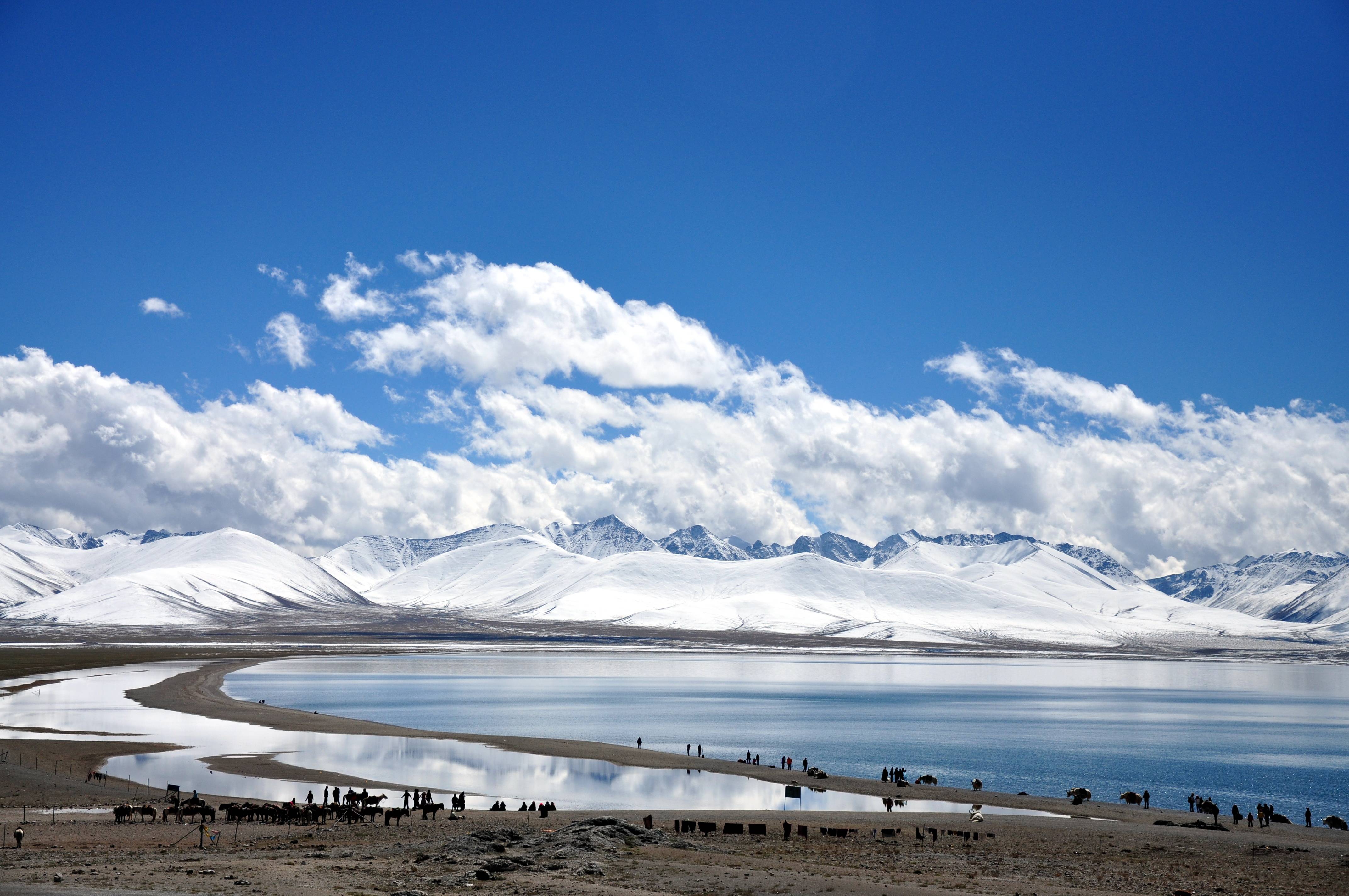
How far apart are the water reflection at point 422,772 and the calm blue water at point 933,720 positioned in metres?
10.6

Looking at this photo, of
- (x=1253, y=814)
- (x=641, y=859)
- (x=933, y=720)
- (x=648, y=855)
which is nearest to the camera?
(x=641, y=859)

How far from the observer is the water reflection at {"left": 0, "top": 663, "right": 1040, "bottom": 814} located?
175 ft

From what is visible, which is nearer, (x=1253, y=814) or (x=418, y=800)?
(x=418, y=800)

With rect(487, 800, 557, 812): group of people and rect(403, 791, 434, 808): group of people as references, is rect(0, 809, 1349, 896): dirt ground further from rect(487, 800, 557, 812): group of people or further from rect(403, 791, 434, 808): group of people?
rect(403, 791, 434, 808): group of people

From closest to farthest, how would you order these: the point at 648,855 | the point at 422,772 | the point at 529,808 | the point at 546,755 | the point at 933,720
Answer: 1. the point at 648,855
2. the point at 529,808
3. the point at 422,772
4. the point at 546,755
5. the point at 933,720

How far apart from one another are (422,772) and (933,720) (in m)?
58.2

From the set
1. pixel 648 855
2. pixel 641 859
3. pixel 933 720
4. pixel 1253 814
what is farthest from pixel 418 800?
pixel 933 720

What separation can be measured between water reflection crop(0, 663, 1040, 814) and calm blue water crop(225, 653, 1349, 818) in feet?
34.8

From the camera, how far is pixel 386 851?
119 feet

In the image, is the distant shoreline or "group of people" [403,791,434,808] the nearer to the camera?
"group of people" [403,791,434,808]

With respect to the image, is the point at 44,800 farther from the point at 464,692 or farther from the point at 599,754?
the point at 464,692

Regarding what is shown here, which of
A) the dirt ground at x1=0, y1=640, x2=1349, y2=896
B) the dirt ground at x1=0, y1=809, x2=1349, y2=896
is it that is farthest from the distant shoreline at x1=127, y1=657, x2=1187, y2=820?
the dirt ground at x1=0, y1=809, x2=1349, y2=896

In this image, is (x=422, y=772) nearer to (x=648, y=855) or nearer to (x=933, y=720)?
(x=648, y=855)

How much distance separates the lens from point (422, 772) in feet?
203
